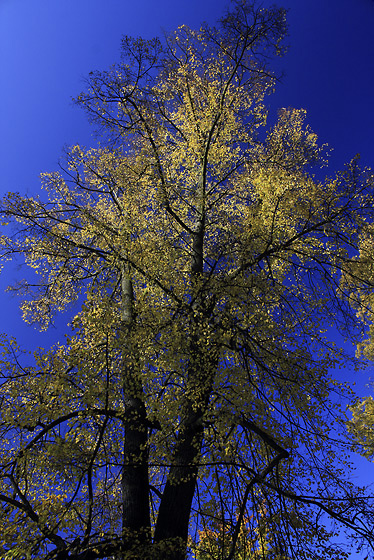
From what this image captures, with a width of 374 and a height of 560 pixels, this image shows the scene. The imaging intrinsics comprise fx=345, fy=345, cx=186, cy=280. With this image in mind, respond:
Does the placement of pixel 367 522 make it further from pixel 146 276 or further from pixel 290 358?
pixel 146 276

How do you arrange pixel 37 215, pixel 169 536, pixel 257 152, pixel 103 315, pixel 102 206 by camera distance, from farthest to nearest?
pixel 102 206 → pixel 257 152 → pixel 37 215 → pixel 103 315 → pixel 169 536

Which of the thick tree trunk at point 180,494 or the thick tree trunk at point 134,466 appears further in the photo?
the thick tree trunk at point 134,466

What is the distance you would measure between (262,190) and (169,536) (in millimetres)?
5796

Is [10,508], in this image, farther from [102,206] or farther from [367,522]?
[102,206]

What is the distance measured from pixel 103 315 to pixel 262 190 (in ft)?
13.1

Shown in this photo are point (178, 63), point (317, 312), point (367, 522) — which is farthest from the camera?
point (178, 63)

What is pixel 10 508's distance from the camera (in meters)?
4.08

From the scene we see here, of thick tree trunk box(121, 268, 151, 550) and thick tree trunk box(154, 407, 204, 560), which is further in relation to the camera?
thick tree trunk box(121, 268, 151, 550)

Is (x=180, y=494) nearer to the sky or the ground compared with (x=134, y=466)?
nearer to the ground

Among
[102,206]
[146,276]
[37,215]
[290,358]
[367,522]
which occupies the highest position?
[102,206]

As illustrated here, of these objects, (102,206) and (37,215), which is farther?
A: (102,206)

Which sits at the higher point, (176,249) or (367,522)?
(176,249)

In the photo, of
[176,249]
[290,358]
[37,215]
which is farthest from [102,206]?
[290,358]

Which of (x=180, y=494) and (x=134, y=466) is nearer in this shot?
(x=180, y=494)
